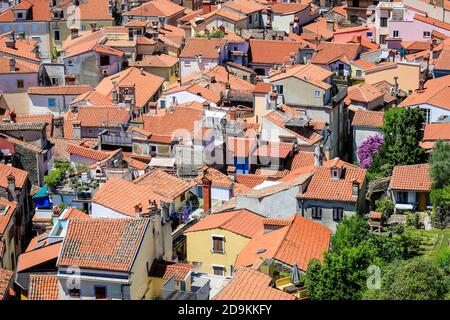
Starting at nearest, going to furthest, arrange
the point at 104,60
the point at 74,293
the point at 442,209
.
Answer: the point at 74,293 < the point at 442,209 < the point at 104,60

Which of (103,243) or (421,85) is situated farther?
(421,85)

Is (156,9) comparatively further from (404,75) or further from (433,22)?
(404,75)

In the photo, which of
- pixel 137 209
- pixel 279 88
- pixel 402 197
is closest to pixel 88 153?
pixel 279 88

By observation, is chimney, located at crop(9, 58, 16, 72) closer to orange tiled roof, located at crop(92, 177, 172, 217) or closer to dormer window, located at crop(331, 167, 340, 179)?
orange tiled roof, located at crop(92, 177, 172, 217)

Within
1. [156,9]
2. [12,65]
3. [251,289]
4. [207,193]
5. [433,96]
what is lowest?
[207,193]

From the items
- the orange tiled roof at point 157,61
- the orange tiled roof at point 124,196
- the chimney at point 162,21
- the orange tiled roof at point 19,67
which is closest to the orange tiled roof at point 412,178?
the orange tiled roof at point 124,196

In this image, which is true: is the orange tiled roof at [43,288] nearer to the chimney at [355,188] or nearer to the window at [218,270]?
A: the window at [218,270]
